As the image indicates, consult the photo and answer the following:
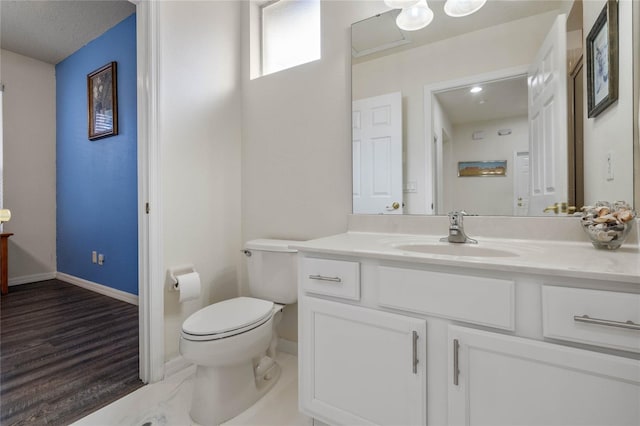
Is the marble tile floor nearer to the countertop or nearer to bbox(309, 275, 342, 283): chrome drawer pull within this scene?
bbox(309, 275, 342, 283): chrome drawer pull

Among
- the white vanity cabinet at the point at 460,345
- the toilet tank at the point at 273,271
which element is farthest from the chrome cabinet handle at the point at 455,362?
the toilet tank at the point at 273,271

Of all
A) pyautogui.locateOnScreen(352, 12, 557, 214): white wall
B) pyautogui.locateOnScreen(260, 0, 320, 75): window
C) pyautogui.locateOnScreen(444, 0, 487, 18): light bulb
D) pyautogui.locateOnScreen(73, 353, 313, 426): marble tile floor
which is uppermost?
pyautogui.locateOnScreen(260, 0, 320, 75): window

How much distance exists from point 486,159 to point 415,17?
767 millimetres

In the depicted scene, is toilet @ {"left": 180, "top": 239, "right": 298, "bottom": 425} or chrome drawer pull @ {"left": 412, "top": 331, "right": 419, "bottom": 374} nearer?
chrome drawer pull @ {"left": 412, "top": 331, "right": 419, "bottom": 374}

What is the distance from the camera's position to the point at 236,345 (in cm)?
131

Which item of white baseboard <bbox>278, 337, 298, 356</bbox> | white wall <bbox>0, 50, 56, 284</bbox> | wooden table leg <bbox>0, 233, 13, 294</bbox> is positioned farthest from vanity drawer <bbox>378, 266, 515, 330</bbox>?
white wall <bbox>0, 50, 56, 284</bbox>

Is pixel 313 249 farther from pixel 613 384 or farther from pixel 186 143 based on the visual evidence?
pixel 186 143

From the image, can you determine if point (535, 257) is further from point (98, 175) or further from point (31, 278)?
point (31, 278)

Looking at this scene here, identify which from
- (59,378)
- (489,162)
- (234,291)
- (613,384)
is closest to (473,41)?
(489,162)

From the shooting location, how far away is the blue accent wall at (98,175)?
270 centimetres

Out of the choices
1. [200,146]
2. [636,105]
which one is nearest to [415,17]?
[636,105]

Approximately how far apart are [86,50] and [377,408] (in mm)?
4179

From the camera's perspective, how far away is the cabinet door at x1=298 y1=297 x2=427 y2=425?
3.14 feet

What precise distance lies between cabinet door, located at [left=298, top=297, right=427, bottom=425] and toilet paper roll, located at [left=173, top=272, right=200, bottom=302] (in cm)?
76
